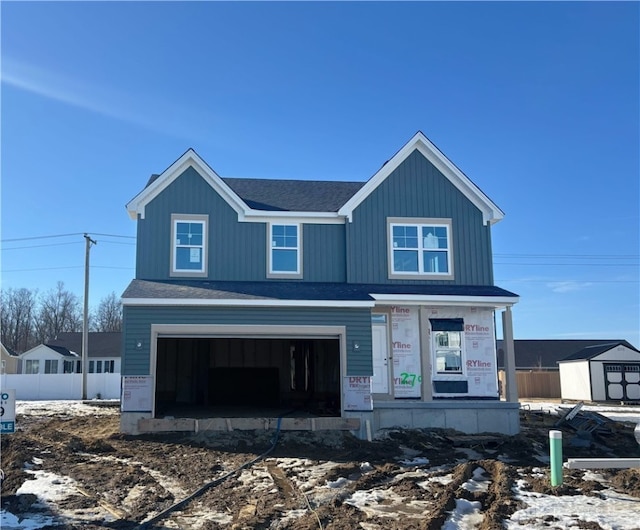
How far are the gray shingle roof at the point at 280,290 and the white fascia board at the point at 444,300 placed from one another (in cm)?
22

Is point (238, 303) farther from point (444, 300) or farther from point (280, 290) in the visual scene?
point (444, 300)

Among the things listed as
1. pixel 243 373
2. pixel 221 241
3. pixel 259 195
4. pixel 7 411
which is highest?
pixel 259 195

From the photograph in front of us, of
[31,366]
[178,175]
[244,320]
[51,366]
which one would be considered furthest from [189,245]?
[31,366]

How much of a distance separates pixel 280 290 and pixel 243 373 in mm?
6459

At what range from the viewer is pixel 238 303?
1608 cm

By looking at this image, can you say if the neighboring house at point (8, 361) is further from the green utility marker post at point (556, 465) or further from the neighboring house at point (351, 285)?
the green utility marker post at point (556, 465)

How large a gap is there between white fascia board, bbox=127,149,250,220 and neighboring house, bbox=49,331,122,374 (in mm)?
25272

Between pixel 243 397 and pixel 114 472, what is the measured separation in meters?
11.5

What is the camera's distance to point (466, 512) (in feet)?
29.5

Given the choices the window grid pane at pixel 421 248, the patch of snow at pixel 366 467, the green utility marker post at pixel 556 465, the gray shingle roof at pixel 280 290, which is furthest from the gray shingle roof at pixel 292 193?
the green utility marker post at pixel 556 465

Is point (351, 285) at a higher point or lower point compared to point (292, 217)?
lower

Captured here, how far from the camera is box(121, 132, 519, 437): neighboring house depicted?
1630 centimetres

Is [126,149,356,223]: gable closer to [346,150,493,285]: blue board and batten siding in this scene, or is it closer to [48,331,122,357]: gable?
[346,150,493,285]: blue board and batten siding

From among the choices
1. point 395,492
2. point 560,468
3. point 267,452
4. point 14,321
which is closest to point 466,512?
point 395,492
